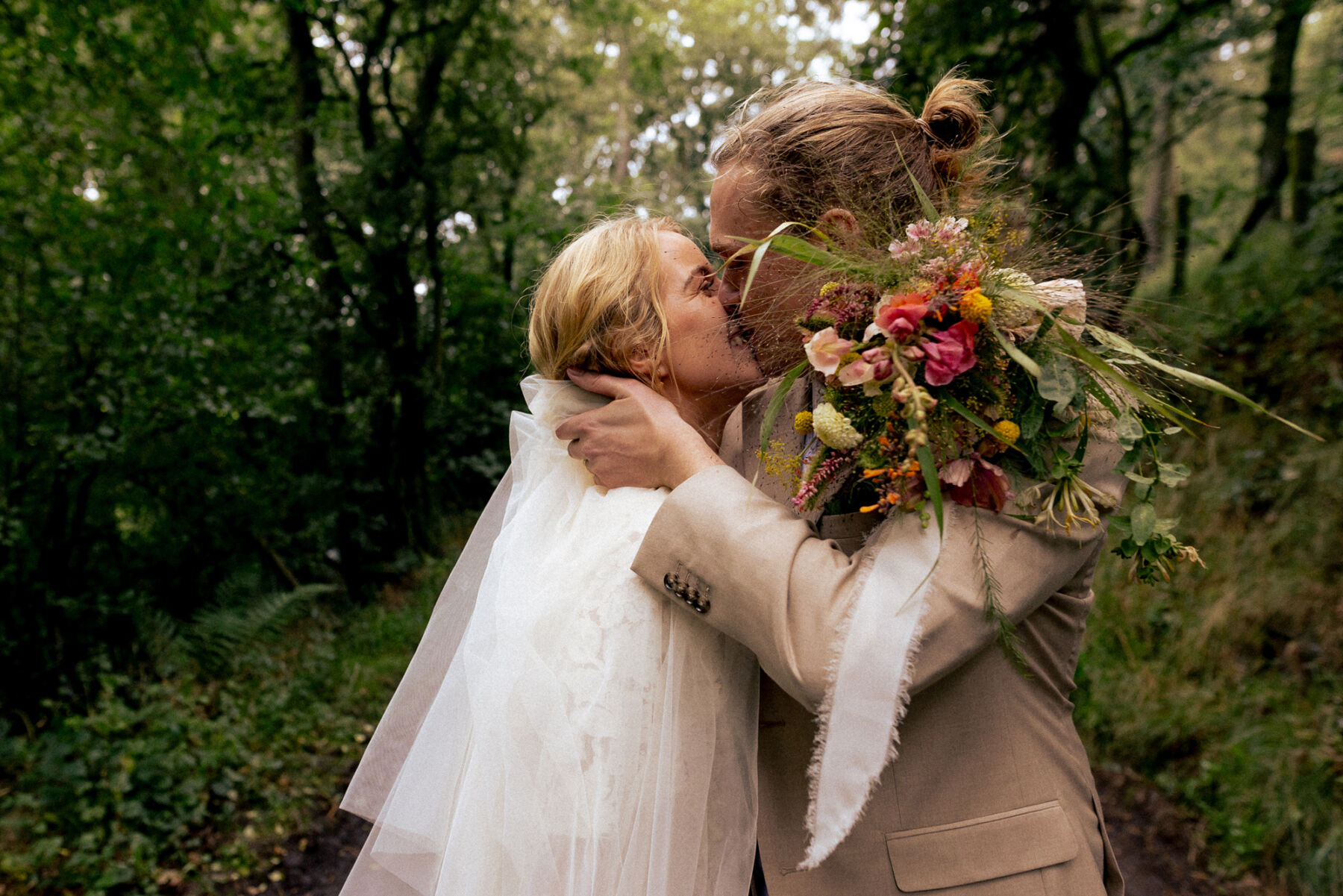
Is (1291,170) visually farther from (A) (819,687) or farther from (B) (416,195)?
(A) (819,687)

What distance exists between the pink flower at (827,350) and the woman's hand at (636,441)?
363mm

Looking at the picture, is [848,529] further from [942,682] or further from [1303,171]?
[1303,171]

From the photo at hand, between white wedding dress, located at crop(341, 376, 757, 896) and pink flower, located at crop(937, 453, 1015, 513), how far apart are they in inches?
21.4

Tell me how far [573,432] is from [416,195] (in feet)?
19.1

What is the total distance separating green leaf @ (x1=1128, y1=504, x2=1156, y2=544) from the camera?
4.58 ft

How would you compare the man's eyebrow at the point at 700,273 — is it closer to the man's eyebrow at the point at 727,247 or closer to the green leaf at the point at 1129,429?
the man's eyebrow at the point at 727,247

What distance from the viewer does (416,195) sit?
6.97 m

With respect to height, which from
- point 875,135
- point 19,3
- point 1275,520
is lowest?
point 1275,520

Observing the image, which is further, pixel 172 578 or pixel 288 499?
pixel 288 499

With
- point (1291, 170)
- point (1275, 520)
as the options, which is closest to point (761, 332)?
point (1275, 520)

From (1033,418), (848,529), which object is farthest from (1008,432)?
(848,529)

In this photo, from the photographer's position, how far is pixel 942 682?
4.97 ft

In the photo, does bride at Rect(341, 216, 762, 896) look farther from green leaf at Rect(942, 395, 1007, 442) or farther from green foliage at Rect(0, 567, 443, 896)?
green foliage at Rect(0, 567, 443, 896)

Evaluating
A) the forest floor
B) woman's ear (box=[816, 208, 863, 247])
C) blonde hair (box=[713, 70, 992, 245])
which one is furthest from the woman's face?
the forest floor
